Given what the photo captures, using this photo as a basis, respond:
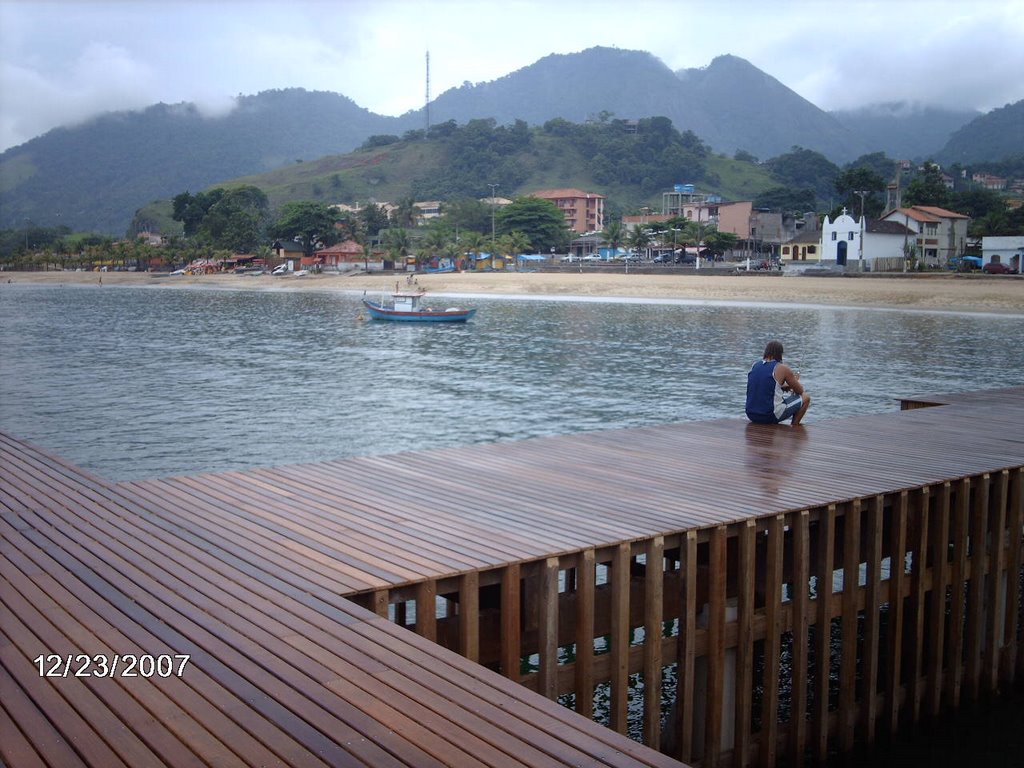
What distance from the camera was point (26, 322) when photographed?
62.8 m

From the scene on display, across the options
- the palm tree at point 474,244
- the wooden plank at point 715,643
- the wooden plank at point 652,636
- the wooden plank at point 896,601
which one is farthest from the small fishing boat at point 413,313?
the palm tree at point 474,244

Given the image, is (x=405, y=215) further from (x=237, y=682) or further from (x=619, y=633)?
(x=237, y=682)

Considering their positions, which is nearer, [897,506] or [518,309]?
A: [897,506]

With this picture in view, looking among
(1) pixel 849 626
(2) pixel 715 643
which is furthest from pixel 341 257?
(2) pixel 715 643

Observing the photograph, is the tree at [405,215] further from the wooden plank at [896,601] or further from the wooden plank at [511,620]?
the wooden plank at [511,620]

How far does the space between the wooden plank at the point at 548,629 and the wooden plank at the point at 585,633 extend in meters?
0.23

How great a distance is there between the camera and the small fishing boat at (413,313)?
59.8 meters

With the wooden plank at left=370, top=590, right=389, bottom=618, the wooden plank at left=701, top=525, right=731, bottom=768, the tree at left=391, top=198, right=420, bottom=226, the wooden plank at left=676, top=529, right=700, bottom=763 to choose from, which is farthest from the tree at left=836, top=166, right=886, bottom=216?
the wooden plank at left=370, top=590, right=389, bottom=618

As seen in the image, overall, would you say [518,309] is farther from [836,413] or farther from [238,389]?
[836,413]

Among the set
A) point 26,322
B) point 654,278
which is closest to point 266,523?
point 26,322

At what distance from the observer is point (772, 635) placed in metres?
8.42

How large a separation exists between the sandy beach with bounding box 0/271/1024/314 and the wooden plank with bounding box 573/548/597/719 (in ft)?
197

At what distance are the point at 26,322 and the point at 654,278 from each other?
5080 cm

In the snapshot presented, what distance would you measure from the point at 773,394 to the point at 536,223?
128 m
